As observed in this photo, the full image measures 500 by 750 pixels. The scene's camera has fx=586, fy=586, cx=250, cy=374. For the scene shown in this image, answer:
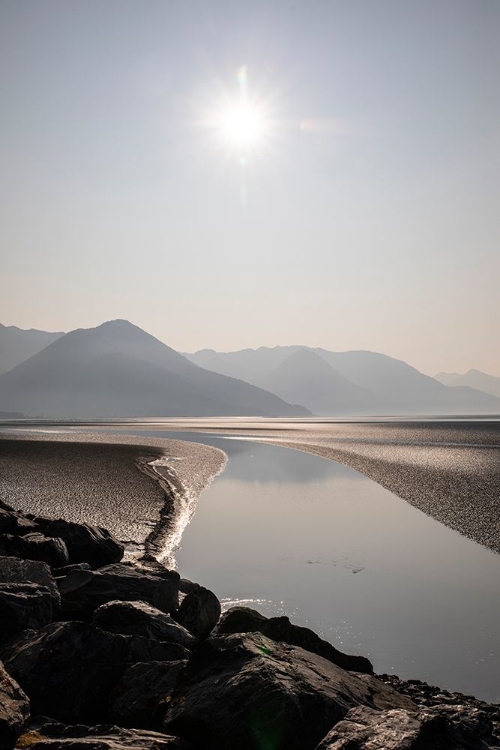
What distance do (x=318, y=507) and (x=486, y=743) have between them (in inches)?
727

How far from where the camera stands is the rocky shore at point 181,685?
15.4 ft

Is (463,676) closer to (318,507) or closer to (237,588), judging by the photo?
(237,588)

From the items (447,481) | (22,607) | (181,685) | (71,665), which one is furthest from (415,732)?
(447,481)

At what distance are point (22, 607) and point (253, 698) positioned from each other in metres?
3.58

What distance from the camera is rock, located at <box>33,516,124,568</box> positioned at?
1182 centimetres

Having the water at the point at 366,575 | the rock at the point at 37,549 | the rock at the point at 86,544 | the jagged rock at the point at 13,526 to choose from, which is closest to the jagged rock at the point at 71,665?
the water at the point at 366,575

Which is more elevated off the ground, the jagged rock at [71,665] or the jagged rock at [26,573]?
the jagged rock at [26,573]

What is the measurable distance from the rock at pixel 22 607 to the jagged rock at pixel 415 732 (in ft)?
13.9

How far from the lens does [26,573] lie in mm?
8609

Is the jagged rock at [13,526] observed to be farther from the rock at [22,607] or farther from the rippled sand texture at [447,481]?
the rippled sand texture at [447,481]

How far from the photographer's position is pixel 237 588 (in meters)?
12.2

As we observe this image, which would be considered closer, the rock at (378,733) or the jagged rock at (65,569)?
the rock at (378,733)

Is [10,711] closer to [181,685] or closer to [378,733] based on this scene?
[181,685]

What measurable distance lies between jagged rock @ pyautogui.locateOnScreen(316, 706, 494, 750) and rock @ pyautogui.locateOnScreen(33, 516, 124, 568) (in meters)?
8.16
